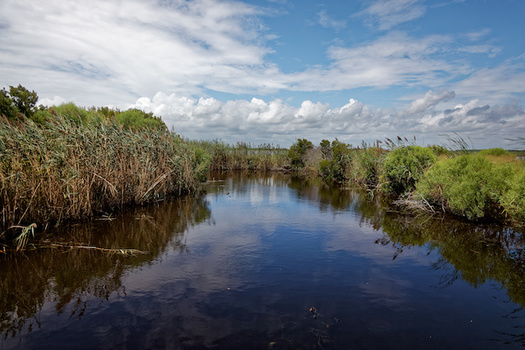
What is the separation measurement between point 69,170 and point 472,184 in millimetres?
12852

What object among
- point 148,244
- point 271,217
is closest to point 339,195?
point 271,217

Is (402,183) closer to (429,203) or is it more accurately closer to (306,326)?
(429,203)

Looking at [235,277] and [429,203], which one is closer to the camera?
[235,277]

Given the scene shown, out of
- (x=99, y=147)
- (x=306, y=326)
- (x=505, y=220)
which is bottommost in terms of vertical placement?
(x=306, y=326)

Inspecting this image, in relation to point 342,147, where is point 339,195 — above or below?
below

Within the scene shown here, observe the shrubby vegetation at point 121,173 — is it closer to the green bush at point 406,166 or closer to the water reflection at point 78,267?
the green bush at point 406,166

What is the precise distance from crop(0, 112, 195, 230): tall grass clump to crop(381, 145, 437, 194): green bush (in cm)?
1145

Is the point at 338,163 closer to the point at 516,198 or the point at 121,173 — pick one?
the point at 516,198

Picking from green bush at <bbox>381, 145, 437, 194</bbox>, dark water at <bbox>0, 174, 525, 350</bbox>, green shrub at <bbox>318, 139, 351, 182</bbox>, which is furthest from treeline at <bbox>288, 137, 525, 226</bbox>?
green shrub at <bbox>318, 139, 351, 182</bbox>

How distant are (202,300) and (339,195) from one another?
13803 mm

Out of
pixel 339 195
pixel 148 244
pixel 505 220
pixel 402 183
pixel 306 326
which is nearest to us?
pixel 306 326

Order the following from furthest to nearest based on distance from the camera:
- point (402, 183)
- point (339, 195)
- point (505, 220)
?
Answer: 1. point (339, 195)
2. point (402, 183)
3. point (505, 220)

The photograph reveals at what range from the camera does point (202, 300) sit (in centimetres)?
537

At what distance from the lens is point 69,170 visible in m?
9.03
